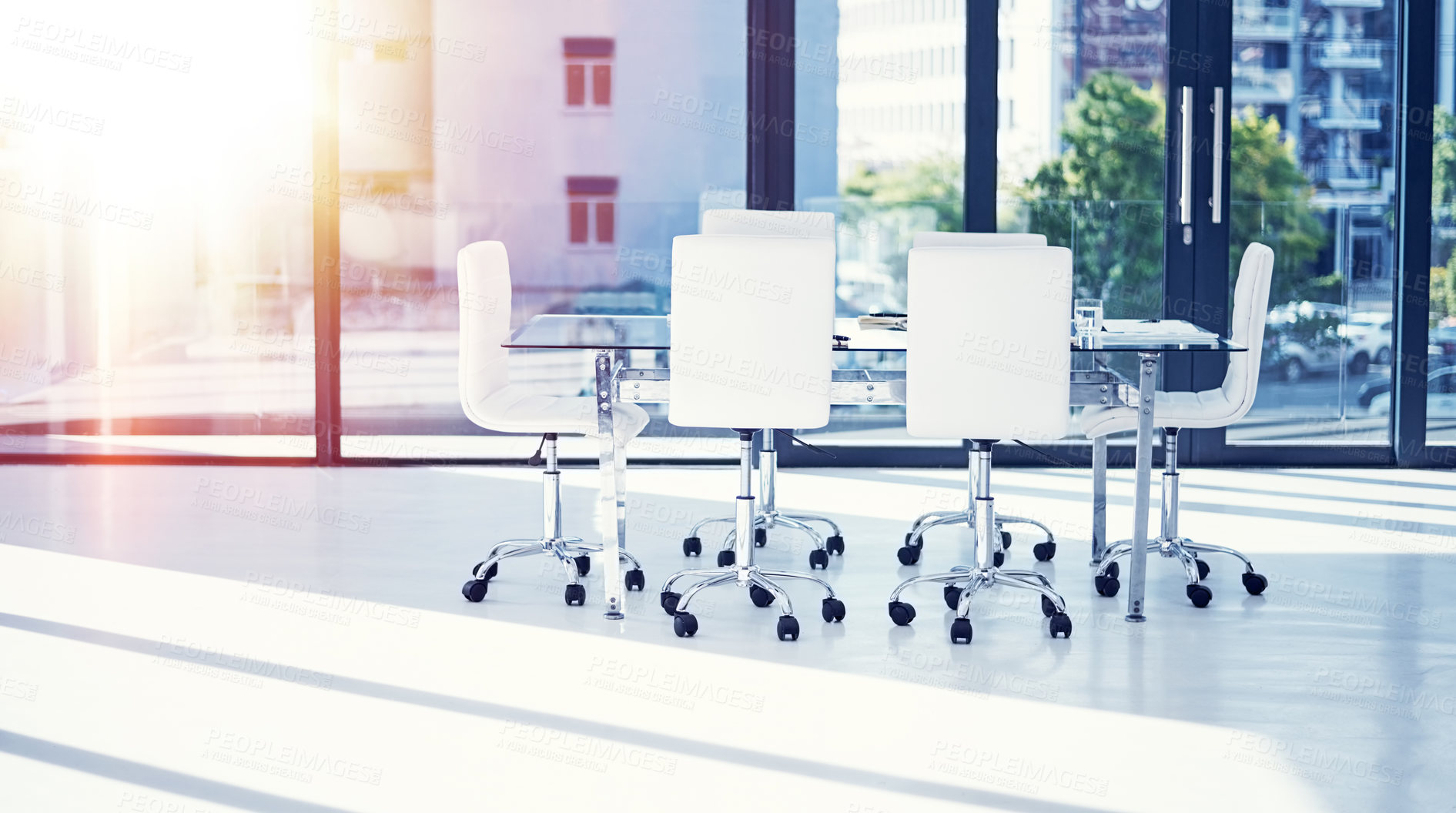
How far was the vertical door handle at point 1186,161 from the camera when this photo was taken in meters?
6.74

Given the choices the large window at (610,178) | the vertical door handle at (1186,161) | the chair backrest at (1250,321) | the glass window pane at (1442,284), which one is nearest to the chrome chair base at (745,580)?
the chair backrest at (1250,321)

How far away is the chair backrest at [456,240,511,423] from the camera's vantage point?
4566 mm

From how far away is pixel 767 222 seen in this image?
573 centimetres

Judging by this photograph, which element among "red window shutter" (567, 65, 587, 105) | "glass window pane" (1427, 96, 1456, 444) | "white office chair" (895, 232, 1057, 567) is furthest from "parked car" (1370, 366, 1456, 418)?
"red window shutter" (567, 65, 587, 105)

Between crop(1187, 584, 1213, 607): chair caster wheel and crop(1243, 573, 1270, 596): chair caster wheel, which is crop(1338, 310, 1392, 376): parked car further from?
crop(1187, 584, 1213, 607): chair caster wheel

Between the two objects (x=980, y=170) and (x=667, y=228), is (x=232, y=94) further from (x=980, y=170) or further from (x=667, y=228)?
(x=980, y=170)

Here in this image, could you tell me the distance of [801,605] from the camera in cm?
446

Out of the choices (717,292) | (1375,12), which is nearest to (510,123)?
(717,292)

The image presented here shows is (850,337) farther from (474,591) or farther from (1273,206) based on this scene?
(1273,206)

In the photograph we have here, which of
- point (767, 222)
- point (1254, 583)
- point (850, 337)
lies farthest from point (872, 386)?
point (767, 222)

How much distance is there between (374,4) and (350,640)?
399cm

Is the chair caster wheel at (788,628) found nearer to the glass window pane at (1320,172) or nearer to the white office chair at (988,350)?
the white office chair at (988,350)

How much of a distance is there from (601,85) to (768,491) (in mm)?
2538

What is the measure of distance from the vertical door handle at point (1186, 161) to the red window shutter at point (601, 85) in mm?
2668
